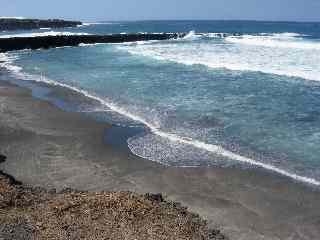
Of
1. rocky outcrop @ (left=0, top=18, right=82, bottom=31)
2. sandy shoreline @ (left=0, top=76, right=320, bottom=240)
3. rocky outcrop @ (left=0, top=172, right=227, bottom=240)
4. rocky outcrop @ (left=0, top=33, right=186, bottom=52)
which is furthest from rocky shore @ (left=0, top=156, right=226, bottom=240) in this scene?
rocky outcrop @ (left=0, top=18, right=82, bottom=31)

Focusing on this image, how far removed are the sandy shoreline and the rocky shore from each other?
719 mm

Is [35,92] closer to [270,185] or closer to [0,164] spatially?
[0,164]

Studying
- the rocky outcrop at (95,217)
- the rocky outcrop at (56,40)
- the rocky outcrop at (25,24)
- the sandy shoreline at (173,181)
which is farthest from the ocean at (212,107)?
the rocky outcrop at (25,24)

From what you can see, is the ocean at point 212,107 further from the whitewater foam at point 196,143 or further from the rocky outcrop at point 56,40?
the rocky outcrop at point 56,40

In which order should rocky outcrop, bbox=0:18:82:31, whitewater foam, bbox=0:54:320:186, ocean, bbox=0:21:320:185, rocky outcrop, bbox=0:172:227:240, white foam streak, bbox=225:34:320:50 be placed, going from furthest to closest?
rocky outcrop, bbox=0:18:82:31 < white foam streak, bbox=225:34:320:50 < ocean, bbox=0:21:320:185 < whitewater foam, bbox=0:54:320:186 < rocky outcrop, bbox=0:172:227:240

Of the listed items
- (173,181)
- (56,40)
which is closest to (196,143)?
(173,181)

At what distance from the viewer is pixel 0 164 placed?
11.4 m

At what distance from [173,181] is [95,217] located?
115 inches

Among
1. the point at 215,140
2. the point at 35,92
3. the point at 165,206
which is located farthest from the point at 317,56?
the point at 165,206

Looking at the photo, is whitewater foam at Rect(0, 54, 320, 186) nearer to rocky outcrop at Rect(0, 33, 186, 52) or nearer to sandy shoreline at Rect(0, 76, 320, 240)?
sandy shoreline at Rect(0, 76, 320, 240)

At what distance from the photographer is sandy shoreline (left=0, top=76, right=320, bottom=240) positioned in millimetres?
8547

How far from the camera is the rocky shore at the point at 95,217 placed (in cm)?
739

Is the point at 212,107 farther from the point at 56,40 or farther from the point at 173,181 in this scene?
the point at 56,40

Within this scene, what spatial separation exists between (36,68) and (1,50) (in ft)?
59.0
